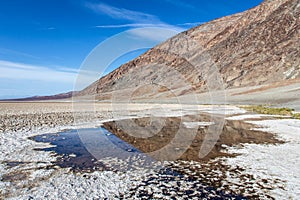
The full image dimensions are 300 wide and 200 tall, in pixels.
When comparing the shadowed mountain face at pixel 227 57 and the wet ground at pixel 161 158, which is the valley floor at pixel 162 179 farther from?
the shadowed mountain face at pixel 227 57

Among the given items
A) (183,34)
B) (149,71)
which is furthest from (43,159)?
(183,34)

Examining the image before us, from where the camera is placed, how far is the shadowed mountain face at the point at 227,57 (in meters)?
79.8

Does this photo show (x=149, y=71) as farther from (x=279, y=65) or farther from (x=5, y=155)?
(x=5, y=155)

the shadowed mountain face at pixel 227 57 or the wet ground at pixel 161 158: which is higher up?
the shadowed mountain face at pixel 227 57

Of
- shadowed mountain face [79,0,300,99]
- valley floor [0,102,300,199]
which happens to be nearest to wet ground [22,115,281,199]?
valley floor [0,102,300,199]

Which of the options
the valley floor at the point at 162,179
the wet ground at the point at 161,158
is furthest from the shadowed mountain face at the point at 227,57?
the valley floor at the point at 162,179

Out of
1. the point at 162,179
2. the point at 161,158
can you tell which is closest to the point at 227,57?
the point at 161,158

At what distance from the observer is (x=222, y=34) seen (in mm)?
121875

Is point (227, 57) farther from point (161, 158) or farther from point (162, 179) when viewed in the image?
point (162, 179)

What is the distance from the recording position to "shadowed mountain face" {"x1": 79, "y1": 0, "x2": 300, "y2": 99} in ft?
262

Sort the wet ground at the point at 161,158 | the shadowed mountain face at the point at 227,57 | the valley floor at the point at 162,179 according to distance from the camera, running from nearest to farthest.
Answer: the valley floor at the point at 162,179 → the wet ground at the point at 161,158 → the shadowed mountain face at the point at 227,57

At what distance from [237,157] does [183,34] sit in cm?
15565

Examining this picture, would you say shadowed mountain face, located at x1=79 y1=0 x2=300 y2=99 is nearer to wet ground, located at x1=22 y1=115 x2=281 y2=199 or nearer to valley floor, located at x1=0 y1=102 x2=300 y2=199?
wet ground, located at x1=22 y1=115 x2=281 y2=199

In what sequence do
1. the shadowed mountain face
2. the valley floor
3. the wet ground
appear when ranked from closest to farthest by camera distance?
the valley floor
the wet ground
the shadowed mountain face
